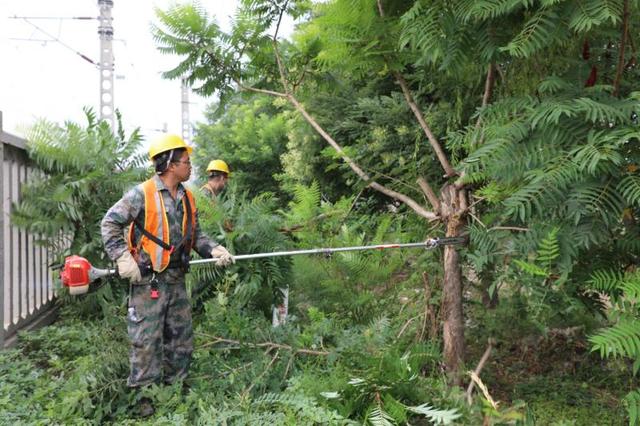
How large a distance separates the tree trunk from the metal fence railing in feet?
12.3

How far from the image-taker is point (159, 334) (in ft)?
14.8

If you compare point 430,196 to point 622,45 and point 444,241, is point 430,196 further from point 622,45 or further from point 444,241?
point 622,45

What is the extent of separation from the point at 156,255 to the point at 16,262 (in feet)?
7.65

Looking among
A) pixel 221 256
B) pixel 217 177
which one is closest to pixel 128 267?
pixel 221 256

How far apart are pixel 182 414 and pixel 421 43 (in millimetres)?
2777

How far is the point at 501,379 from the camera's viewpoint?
→ 5.13 meters

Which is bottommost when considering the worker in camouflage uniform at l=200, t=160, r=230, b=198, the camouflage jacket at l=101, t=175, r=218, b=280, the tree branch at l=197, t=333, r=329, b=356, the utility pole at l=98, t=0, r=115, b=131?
the tree branch at l=197, t=333, r=329, b=356

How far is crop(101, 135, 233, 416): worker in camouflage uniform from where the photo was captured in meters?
4.38

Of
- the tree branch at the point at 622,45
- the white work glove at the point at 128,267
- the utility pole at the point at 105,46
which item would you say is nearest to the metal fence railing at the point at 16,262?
the white work glove at the point at 128,267

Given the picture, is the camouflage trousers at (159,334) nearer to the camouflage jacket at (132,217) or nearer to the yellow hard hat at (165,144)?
the camouflage jacket at (132,217)

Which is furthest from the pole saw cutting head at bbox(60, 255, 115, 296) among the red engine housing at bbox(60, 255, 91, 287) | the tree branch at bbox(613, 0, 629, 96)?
the tree branch at bbox(613, 0, 629, 96)

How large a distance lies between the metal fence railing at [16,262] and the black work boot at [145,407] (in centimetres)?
167

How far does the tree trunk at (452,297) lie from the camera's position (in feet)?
14.9

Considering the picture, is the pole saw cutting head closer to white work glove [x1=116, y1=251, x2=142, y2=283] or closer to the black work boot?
white work glove [x1=116, y1=251, x2=142, y2=283]
